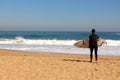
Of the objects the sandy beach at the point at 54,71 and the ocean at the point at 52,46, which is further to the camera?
the ocean at the point at 52,46

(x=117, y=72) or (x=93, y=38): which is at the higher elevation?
(x=93, y=38)

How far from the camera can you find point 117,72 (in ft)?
37.9

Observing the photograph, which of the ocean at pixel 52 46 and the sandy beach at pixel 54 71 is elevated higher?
the sandy beach at pixel 54 71

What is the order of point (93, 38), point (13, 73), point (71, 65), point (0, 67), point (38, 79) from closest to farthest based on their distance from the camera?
point (38, 79)
point (13, 73)
point (0, 67)
point (71, 65)
point (93, 38)

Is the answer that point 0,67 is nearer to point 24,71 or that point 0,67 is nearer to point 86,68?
point 24,71

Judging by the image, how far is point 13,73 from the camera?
1106 cm

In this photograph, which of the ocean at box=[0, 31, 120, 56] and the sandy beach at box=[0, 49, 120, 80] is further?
the ocean at box=[0, 31, 120, 56]

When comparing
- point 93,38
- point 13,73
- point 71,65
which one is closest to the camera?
point 13,73

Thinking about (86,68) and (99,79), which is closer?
(99,79)

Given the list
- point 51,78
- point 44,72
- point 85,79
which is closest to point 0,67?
point 44,72

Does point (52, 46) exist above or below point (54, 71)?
below

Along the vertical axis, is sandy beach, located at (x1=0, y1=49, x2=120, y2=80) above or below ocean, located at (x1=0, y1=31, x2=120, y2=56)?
above

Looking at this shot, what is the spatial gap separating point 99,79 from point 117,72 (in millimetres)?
1453

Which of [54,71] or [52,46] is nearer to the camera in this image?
[54,71]
